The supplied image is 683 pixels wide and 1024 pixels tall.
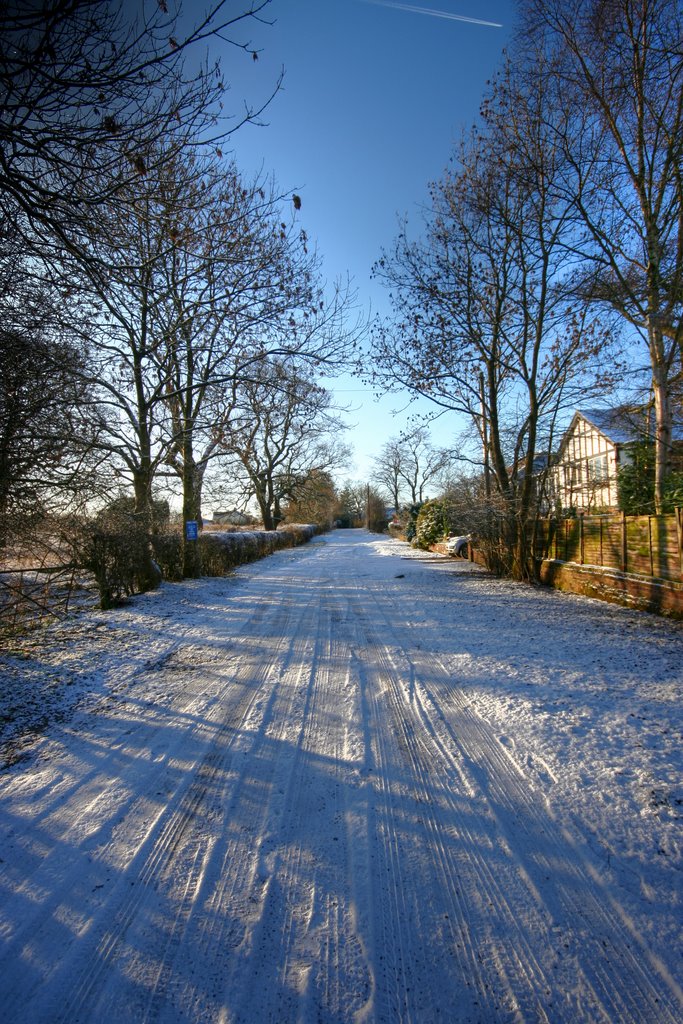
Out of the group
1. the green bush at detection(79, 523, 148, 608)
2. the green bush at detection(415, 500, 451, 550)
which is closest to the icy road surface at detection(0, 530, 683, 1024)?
the green bush at detection(79, 523, 148, 608)

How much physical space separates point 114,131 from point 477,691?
4.97 m

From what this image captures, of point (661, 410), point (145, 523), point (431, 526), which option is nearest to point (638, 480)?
point (661, 410)

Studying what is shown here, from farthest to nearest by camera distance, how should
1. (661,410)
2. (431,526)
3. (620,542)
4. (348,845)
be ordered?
1. (431,526)
2. (661,410)
3. (620,542)
4. (348,845)

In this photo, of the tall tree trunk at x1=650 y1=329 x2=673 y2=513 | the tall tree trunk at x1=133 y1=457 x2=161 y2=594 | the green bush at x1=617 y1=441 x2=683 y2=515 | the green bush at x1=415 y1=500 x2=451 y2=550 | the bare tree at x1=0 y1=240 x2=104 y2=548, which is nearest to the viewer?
the bare tree at x1=0 y1=240 x2=104 y2=548

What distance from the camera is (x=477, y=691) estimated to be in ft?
15.1

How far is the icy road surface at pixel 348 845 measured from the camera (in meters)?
1.82

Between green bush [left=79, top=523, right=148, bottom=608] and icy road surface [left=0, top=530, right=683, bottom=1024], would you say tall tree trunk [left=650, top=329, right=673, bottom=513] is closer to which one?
icy road surface [left=0, top=530, right=683, bottom=1024]

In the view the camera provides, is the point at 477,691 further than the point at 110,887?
Yes

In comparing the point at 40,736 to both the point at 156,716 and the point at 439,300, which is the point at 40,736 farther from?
the point at 439,300

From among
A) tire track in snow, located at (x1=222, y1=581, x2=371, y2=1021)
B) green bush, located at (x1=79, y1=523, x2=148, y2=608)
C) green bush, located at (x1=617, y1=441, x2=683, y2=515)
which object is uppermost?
green bush, located at (x1=617, y1=441, x2=683, y2=515)

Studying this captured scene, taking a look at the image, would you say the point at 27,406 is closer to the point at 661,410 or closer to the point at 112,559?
the point at 112,559

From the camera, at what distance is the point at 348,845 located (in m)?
2.55

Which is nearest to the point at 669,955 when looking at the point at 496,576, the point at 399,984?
the point at 399,984

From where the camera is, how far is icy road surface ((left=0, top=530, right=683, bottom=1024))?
1819 mm
